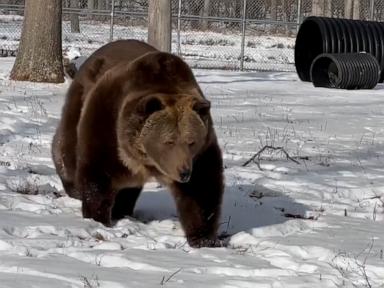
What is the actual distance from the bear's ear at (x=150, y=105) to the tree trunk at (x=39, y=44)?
1062 centimetres

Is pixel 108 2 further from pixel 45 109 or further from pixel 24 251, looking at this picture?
pixel 24 251

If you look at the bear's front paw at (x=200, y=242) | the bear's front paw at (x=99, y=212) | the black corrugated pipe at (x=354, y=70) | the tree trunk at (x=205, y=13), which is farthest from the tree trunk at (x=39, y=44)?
the tree trunk at (x=205, y=13)

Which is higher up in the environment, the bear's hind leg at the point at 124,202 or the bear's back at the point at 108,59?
the bear's back at the point at 108,59

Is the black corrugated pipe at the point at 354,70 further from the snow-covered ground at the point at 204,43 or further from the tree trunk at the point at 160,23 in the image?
the snow-covered ground at the point at 204,43

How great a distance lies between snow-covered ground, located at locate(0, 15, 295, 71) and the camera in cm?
2834

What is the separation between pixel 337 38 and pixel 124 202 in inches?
588

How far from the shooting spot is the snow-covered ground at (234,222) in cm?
460

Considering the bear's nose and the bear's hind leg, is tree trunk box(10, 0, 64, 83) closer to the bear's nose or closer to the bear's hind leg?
the bear's hind leg

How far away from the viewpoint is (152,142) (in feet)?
16.4

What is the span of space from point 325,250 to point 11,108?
725 cm

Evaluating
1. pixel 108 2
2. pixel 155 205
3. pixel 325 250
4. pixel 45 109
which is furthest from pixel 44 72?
pixel 108 2

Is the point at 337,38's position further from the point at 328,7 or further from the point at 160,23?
the point at 328,7

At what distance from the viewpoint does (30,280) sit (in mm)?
4152

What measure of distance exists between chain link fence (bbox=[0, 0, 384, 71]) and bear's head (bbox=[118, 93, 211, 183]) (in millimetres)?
20778
